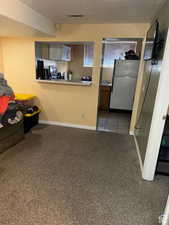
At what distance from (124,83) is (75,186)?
4.00 metres

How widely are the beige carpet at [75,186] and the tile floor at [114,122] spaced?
909 mm

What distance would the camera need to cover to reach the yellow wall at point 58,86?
135 inches

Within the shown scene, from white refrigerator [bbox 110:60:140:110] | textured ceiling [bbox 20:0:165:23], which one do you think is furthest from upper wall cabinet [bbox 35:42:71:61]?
white refrigerator [bbox 110:60:140:110]

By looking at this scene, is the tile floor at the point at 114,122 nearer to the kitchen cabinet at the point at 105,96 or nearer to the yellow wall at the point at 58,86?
the kitchen cabinet at the point at 105,96

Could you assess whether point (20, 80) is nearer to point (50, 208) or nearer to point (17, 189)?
point (17, 189)

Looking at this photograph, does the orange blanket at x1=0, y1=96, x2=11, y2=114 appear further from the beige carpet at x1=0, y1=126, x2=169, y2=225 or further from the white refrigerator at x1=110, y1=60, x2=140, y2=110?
the white refrigerator at x1=110, y1=60, x2=140, y2=110

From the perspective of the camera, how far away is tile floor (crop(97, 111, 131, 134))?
400 cm

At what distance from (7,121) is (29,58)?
184 centimetres

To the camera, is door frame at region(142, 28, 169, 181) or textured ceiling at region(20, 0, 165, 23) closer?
door frame at region(142, 28, 169, 181)

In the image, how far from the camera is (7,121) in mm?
2652

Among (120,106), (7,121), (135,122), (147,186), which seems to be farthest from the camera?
(120,106)

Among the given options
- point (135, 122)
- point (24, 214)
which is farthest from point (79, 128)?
point (24, 214)

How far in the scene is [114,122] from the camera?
4547 millimetres

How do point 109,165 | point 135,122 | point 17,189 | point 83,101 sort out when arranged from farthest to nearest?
point 83,101 < point 135,122 < point 109,165 < point 17,189
